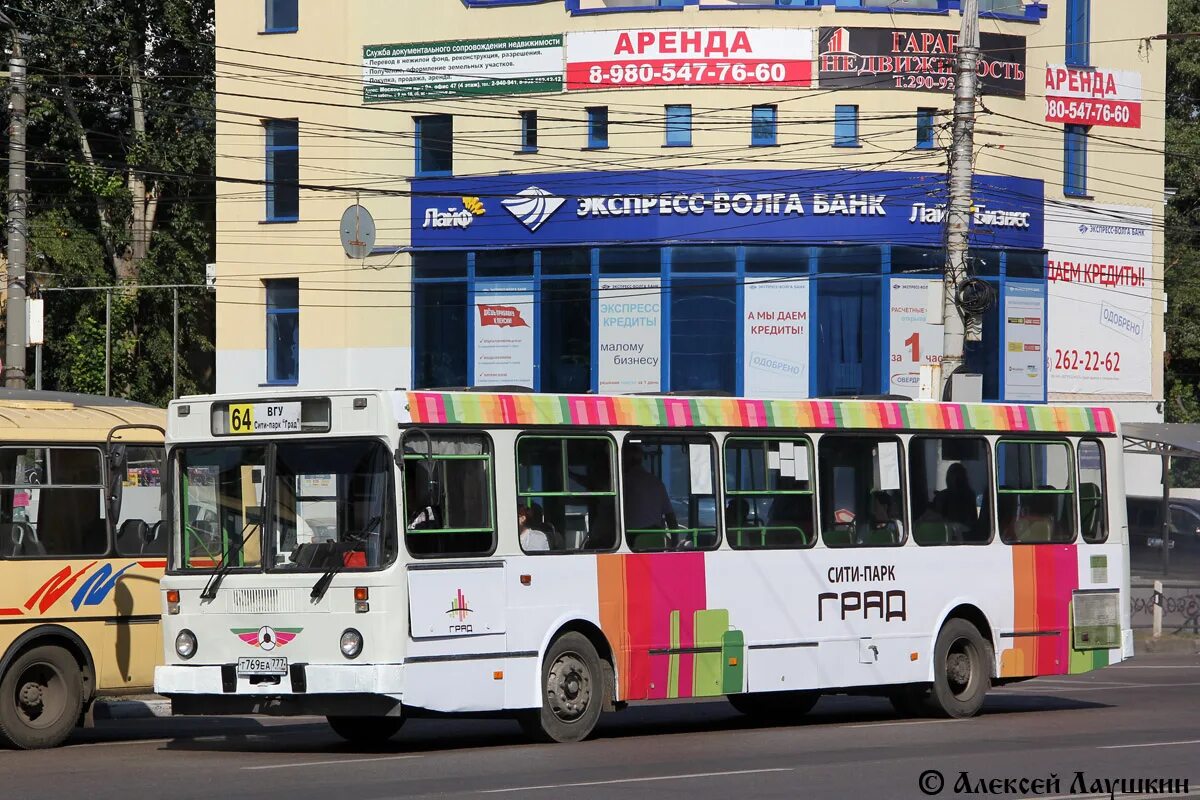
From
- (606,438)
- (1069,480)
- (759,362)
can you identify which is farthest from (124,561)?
(759,362)

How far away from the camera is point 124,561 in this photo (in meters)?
15.5

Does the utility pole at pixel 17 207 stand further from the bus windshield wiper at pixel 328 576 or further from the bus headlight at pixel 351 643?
the bus headlight at pixel 351 643

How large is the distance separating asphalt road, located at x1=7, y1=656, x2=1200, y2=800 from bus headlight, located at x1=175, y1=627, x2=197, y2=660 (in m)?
0.75

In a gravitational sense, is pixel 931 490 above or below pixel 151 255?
below

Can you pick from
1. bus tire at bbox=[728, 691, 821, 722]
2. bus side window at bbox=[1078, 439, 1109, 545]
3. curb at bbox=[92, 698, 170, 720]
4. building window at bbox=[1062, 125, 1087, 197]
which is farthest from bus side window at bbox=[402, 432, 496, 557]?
building window at bbox=[1062, 125, 1087, 197]

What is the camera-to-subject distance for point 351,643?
13.2 meters

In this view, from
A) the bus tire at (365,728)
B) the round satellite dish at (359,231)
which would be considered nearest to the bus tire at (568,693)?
the bus tire at (365,728)

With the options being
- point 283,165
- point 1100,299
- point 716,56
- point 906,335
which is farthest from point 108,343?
point 1100,299

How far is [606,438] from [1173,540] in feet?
79.5

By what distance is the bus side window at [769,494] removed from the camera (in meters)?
15.6

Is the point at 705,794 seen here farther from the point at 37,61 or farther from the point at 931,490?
the point at 37,61

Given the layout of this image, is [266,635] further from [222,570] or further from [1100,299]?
[1100,299]

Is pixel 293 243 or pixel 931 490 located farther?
pixel 293 243

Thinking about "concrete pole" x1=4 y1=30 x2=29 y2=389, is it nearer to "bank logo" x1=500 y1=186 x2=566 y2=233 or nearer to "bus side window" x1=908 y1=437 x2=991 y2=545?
"bus side window" x1=908 y1=437 x2=991 y2=545
